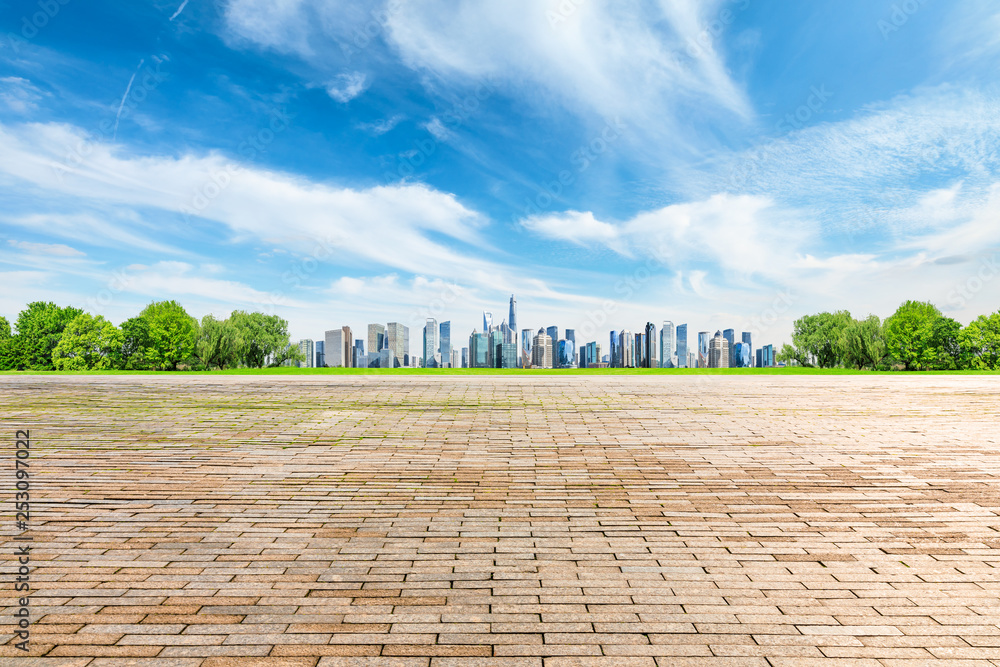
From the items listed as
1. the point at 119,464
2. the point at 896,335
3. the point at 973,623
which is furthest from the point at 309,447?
the point at 896,335

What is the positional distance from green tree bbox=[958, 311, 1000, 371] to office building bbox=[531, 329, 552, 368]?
4777 cm

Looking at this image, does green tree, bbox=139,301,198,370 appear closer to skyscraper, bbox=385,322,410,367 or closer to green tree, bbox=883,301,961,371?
skyscraper, bbox=385,322,410,367

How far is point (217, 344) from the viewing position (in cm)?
6047

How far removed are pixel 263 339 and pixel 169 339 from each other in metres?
13.4

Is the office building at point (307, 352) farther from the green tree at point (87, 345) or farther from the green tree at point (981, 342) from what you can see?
the green tree at point (981, 342)

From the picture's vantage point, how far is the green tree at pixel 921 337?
56156 millimetres

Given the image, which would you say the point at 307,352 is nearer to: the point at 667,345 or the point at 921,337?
the point at 667,345

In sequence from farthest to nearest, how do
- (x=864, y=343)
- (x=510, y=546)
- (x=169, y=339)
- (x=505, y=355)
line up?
1. (x=169, y=339)
2. (x=864, y=343)
3. (x=505, y=355)
4. (x=510, y=546)

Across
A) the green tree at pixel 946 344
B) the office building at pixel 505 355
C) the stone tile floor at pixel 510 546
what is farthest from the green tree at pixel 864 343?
the stone tile floor at pixel 510 546

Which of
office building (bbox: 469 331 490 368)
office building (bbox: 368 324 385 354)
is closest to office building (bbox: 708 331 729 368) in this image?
office building (bbox: 469 331 490 368)

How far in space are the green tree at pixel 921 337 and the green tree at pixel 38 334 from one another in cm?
9989

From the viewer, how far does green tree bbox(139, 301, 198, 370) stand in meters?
58.7

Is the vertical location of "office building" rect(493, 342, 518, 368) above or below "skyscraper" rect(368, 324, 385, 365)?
below

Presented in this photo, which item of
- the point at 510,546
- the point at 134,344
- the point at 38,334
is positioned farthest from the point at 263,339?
the point at 510,546
